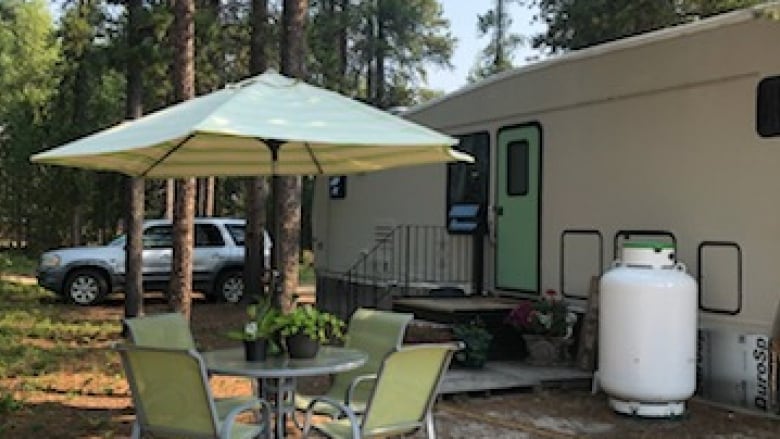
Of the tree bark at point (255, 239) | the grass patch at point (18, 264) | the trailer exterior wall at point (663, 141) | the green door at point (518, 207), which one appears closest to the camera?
the trailer exterior wall at point (663, 141)

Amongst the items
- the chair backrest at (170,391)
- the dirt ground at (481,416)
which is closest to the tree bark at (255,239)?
the dirt ground at (481,416)

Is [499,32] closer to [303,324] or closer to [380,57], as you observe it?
[380,57]

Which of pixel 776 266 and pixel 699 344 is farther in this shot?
pixel 699 344

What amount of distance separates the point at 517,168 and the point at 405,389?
4.78m

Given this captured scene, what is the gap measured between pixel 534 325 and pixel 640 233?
3.93 feet

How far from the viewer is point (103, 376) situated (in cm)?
766

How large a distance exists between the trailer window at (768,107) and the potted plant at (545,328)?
2.34 metres

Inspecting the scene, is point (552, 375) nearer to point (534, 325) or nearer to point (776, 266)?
point (534, 325)

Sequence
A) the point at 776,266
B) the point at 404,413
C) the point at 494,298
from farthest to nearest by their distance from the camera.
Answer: the point at 494,298, the point at 776,266, the point at 404,413

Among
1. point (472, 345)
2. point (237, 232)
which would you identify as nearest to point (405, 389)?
point (472, 345)

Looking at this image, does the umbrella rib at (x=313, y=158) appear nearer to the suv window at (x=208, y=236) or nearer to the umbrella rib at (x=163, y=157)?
the umbrella rib at (x=163, y=157)

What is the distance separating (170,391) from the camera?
4.12 meters

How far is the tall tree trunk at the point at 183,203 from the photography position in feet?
27.1

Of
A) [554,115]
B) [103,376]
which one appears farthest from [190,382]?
[554,115]
